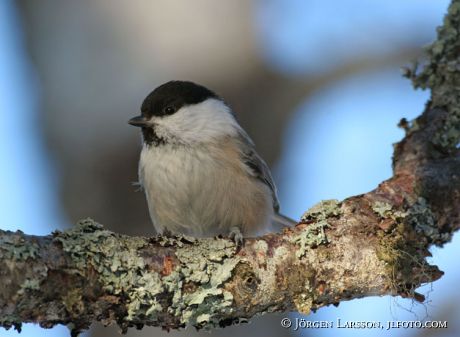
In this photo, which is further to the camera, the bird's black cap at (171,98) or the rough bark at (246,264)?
the bird's black cap at (171,98)

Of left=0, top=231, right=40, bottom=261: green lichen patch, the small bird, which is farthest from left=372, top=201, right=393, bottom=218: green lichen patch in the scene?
left=0, top=231, right=40, bottom=261: green lichen patch

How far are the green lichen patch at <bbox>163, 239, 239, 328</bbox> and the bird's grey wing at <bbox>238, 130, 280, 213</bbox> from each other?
4.27 feet

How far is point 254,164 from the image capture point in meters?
3.29

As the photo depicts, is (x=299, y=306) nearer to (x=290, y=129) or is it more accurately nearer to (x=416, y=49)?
(x=290, y=129)

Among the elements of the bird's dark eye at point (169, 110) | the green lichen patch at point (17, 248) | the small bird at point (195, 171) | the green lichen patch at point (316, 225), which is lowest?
the green lichen patch at point (17, 248)

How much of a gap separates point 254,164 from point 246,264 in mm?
1372

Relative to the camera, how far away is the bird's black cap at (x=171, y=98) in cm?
318

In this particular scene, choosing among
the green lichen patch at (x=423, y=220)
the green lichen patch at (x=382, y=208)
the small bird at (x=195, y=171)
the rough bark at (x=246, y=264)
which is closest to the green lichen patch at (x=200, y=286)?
the rough bark at (x=246, y=264)

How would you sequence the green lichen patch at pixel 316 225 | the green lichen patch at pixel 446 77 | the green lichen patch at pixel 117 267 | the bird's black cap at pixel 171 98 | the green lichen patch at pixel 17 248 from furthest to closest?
the bird's black cap at pixel 171 98, the green lichen patch at pixel 446 77, the green lichen patch at pixel 316 225, the green lichen patch at pixel 117 267, the green lichen patch at pixel 17 248

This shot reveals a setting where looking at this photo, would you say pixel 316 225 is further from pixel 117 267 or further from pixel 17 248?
pixel 17 248

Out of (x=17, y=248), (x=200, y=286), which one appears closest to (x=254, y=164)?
(x=200, y=286)

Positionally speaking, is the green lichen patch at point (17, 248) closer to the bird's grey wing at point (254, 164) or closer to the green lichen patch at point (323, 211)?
the green lichen patch at point (323, 211)

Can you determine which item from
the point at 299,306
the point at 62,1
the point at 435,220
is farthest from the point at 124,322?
the point at 62,1

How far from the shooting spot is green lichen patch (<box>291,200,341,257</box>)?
1993 mm
